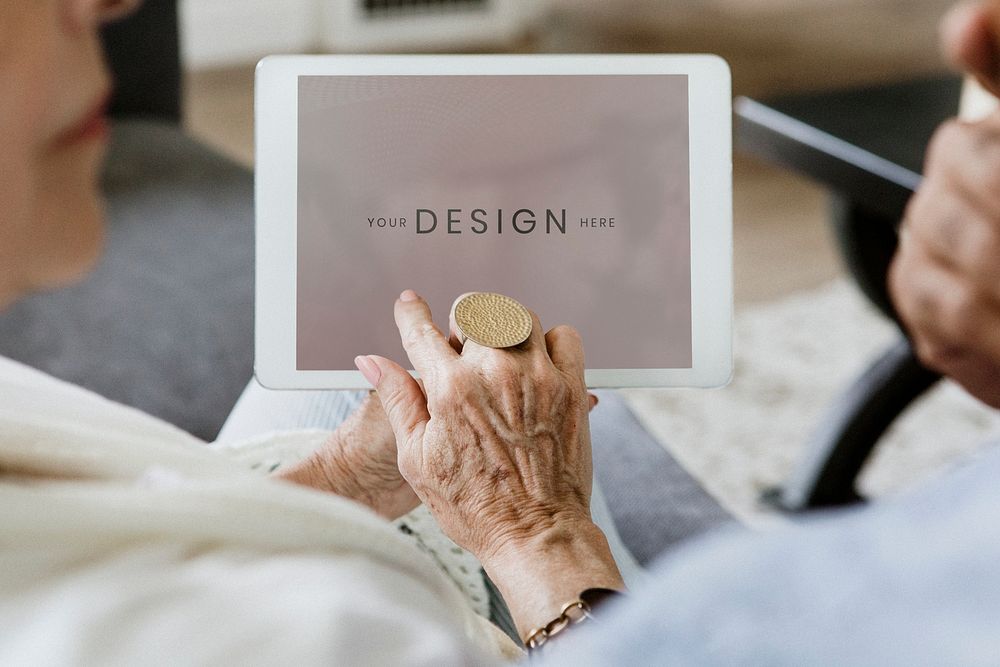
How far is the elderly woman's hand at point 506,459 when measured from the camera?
0.44 m

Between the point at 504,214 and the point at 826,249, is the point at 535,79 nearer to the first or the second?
the point at 504,214

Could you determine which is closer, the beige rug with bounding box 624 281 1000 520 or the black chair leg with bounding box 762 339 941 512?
the black chair leg with bounding box 762 339 941 512

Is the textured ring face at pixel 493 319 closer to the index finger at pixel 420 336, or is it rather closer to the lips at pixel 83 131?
the index finger at pixel 420 336

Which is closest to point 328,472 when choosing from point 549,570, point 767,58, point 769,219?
point 549,570

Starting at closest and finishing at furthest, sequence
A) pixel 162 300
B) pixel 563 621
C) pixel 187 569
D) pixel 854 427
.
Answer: pixel 187 569, pixel 563 621, pixel 162 300, pixel 854 427

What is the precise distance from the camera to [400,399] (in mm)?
477

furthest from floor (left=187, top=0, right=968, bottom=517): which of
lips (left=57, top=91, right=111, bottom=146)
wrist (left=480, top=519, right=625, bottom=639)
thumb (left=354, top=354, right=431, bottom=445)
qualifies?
wrist (left=480, top=519, right=625, bottom=639)

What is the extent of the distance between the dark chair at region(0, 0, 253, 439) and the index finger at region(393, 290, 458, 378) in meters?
0.25

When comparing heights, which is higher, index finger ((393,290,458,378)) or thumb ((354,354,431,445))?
index finger ((393,290,458,378))

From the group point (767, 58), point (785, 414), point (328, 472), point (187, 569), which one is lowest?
point (785, 414)

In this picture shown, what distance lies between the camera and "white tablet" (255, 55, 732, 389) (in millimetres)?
508

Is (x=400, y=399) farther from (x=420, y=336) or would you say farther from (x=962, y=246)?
(x=962, y=246)

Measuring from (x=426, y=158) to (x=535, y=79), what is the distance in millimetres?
66

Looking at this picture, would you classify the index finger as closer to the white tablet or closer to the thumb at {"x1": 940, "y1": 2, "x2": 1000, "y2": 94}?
the white tablet
